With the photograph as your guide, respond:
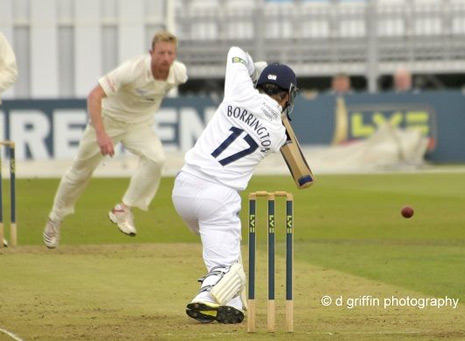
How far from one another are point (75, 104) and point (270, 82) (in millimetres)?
20987

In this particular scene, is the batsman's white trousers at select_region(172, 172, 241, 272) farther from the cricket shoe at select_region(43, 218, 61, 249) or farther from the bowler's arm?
the cricket shoe at select_region(43, 218, 61, 249)

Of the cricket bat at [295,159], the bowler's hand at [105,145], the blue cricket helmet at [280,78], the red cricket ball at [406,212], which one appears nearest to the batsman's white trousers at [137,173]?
the bowler's hand at [105,145]

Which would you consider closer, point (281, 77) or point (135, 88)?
point (281, 77)

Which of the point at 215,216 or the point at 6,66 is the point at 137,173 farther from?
the point at 215,216

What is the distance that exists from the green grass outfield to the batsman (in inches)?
10.1

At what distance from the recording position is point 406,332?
27.3 feet

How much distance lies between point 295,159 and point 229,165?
0.49 meters

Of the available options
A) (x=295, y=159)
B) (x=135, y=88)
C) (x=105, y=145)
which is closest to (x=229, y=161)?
(x=295, y=159)

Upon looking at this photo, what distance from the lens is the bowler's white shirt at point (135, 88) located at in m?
12.9

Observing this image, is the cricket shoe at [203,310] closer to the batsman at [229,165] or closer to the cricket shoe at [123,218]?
the batsman at [229,165]

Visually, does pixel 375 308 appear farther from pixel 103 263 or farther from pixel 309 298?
pixel 103 263

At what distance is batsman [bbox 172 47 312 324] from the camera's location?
337 inches

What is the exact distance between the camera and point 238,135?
28.2ft

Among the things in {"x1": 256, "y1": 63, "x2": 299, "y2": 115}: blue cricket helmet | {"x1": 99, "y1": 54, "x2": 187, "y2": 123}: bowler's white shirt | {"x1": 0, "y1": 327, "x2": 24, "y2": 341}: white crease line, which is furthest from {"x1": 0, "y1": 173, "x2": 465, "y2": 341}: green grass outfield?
{"x1": 256, "y1": 63, "x2": 299, "y2": 115}: blue cricket helmet
